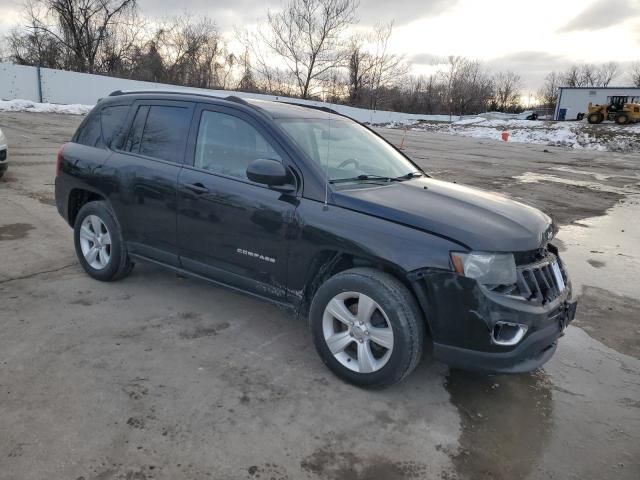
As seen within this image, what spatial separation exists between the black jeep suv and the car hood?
0.01 m

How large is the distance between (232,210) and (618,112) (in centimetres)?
4913

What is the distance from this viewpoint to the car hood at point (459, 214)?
9.64ft

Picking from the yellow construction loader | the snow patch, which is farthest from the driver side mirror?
the yellow construction loader

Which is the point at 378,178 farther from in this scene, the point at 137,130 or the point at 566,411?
the point at 137,130

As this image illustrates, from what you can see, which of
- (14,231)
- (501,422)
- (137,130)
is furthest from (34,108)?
(501,422)

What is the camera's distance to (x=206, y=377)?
3242mm

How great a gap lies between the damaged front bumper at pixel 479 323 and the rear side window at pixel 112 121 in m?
3.13

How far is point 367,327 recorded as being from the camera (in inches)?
123

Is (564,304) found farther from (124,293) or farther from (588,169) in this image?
(588,169)

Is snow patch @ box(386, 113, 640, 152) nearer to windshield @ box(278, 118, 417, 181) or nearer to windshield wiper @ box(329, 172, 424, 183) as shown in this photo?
windshield @ box(278, 118, 417, 181)

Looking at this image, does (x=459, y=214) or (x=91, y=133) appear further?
(x=91, y=133)

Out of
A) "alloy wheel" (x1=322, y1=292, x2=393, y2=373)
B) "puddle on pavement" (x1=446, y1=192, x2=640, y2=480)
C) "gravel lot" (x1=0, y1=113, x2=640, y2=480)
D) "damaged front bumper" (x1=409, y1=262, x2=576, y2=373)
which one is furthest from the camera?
"alloy wheel" (x1=322, y1=292, x2=393, y2=373)

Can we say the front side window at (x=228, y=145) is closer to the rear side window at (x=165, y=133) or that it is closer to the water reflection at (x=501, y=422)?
A: the rear side window at (x=165, y=133)

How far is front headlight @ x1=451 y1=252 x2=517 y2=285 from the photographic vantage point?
2.85 m
